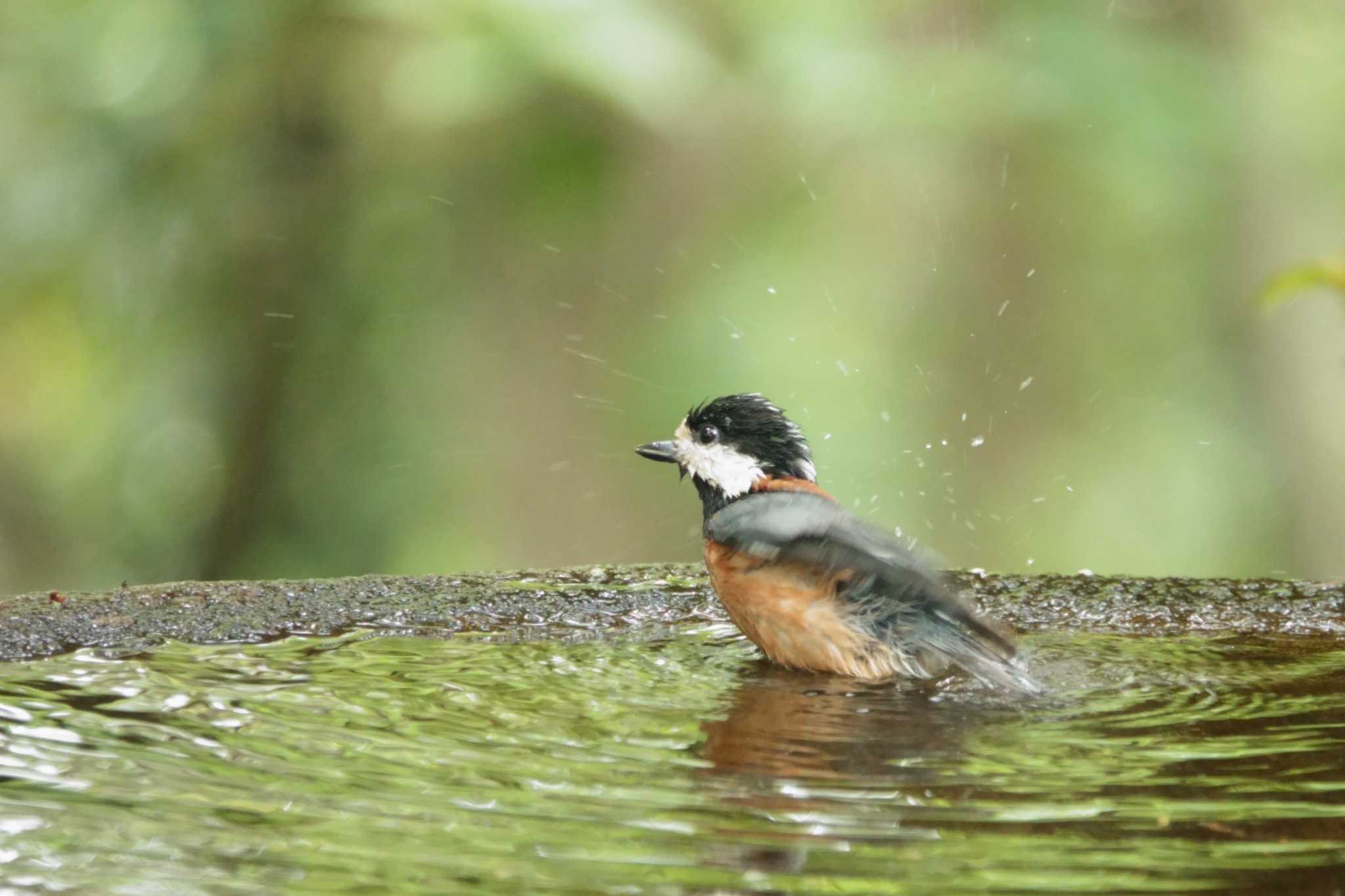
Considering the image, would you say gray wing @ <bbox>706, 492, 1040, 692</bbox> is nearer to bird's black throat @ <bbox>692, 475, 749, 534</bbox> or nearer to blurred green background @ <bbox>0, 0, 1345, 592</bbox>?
bird's black throat @ <bbox>692, 475, 749, 534</bbox>

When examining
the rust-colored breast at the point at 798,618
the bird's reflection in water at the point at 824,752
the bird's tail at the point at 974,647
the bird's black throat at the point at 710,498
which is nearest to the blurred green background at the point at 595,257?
the bird's black throat at the point at 710,498

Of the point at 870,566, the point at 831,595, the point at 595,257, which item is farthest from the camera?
the point at 595,257

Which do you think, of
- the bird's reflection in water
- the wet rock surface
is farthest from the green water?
the wet rock surface

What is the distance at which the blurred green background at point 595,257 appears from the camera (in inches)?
199

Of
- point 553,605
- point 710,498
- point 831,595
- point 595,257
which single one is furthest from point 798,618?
point 595,257

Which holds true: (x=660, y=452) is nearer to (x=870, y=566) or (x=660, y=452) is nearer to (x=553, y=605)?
(x=553, y=605)

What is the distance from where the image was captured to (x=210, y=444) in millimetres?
6035

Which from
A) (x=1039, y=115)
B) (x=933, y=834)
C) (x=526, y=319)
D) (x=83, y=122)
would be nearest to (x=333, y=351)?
(x=526, y=319)

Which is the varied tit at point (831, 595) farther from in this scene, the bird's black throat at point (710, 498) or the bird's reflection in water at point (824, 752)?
the bird's black throat at point (710, 498)

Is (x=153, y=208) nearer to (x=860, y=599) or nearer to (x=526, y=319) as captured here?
(x=526, y=319)

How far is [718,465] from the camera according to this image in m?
3.62

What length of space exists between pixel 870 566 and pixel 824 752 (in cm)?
84

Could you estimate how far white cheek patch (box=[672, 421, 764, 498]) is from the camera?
140 inches

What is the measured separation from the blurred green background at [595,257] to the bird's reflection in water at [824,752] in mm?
2094
